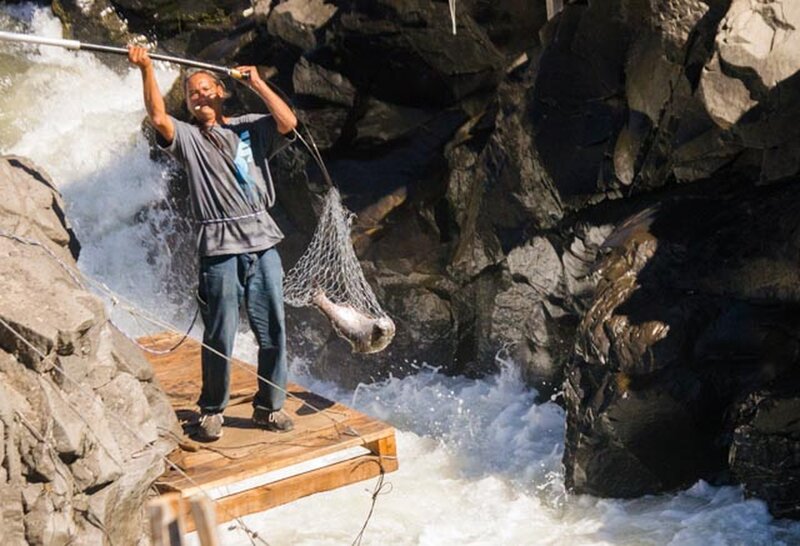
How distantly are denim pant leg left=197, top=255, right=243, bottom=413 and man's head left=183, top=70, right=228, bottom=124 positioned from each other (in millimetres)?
761

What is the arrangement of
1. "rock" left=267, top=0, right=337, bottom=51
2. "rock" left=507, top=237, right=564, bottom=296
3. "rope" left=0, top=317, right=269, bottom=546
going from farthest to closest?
"rock" left=267, top=0, right=337, bottom=51 < "rock" left=507, top=237, right=564, bottom=296 < "rope" left=0, top=317, right=269, bottom=546

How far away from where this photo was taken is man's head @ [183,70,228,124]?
6.72m

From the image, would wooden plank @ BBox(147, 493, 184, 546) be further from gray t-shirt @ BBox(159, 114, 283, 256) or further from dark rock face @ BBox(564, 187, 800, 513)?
dark rock face @ BBox(564, 187, 800, 513)

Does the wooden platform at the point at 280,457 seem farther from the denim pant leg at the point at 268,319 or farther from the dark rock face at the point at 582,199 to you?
the dark rock face at the point at 582,199

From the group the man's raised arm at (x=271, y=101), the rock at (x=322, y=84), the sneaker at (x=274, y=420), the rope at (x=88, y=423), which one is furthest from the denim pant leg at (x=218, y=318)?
the rock at (x=322, y=84)

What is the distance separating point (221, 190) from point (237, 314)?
0.68 m

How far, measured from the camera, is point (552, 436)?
33.1 ft

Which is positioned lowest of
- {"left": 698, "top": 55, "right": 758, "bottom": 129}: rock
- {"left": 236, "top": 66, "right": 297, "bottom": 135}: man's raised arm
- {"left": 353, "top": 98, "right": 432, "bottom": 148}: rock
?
{"left": 353, "top": 98, "right": 432, "bottom": 148}: rock

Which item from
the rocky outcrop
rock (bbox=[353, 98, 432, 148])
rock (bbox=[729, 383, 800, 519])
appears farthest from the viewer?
rock (bbox=[353, 98, 432, 148])

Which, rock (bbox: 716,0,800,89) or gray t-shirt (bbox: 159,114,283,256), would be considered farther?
rock (bbox: 716,0,800,89)

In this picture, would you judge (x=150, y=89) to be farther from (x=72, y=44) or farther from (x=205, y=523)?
(x=205, y=523)

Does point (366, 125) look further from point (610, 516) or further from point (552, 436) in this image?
point (610, 516)

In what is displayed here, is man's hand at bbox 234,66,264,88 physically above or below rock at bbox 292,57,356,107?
above

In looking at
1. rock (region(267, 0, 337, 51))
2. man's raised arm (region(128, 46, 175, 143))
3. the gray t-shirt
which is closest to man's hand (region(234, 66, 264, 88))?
the gray t-shirt
